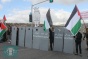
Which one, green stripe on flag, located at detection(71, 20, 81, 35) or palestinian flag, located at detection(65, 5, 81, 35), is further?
palestinian flag, located at detection(65, 5, 81, 35)

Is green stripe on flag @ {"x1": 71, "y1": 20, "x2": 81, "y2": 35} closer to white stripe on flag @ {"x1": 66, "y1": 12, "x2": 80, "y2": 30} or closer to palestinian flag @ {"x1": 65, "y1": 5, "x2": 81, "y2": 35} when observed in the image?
palestinian flag @ {"x1": 65, "y1": 5, "x2": 81, "y2": 35}

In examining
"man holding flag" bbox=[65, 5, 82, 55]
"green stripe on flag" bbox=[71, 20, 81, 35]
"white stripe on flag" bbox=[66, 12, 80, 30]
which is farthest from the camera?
"white stripe on flag" bbox=[66, 12, 80, 30]

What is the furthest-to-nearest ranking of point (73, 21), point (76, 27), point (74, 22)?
point (73, 21) → point (74, 22) → point (76, 27)

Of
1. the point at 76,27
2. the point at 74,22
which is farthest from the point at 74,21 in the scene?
the point at 76,27

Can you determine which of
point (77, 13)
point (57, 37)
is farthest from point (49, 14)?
point (77, 13)

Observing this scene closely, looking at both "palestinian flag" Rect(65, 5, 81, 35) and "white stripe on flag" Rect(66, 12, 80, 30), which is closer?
"palestinian flag" Rect(65, 5, 81, 35)

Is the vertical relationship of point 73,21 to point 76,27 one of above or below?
above

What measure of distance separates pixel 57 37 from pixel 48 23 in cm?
→ 133

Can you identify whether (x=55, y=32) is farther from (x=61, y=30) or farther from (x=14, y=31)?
(x=14, y=31)

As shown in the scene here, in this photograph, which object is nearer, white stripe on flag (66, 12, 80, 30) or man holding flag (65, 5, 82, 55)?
man holding flag (65, 5, 82, 55)

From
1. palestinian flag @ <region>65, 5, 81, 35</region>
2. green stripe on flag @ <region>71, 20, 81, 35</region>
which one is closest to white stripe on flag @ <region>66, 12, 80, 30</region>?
palestinian flag @ <region>65, 5, 81, 35</region>

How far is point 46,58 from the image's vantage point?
1386 cm

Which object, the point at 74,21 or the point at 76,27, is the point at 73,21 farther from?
the point at 76,27

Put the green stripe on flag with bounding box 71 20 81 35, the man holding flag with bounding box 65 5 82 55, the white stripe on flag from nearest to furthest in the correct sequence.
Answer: the green stripe on flag with bounding box 71 20 81 35, the man holding flag with bounding box 65 5 82 55, the white stripe on flag
